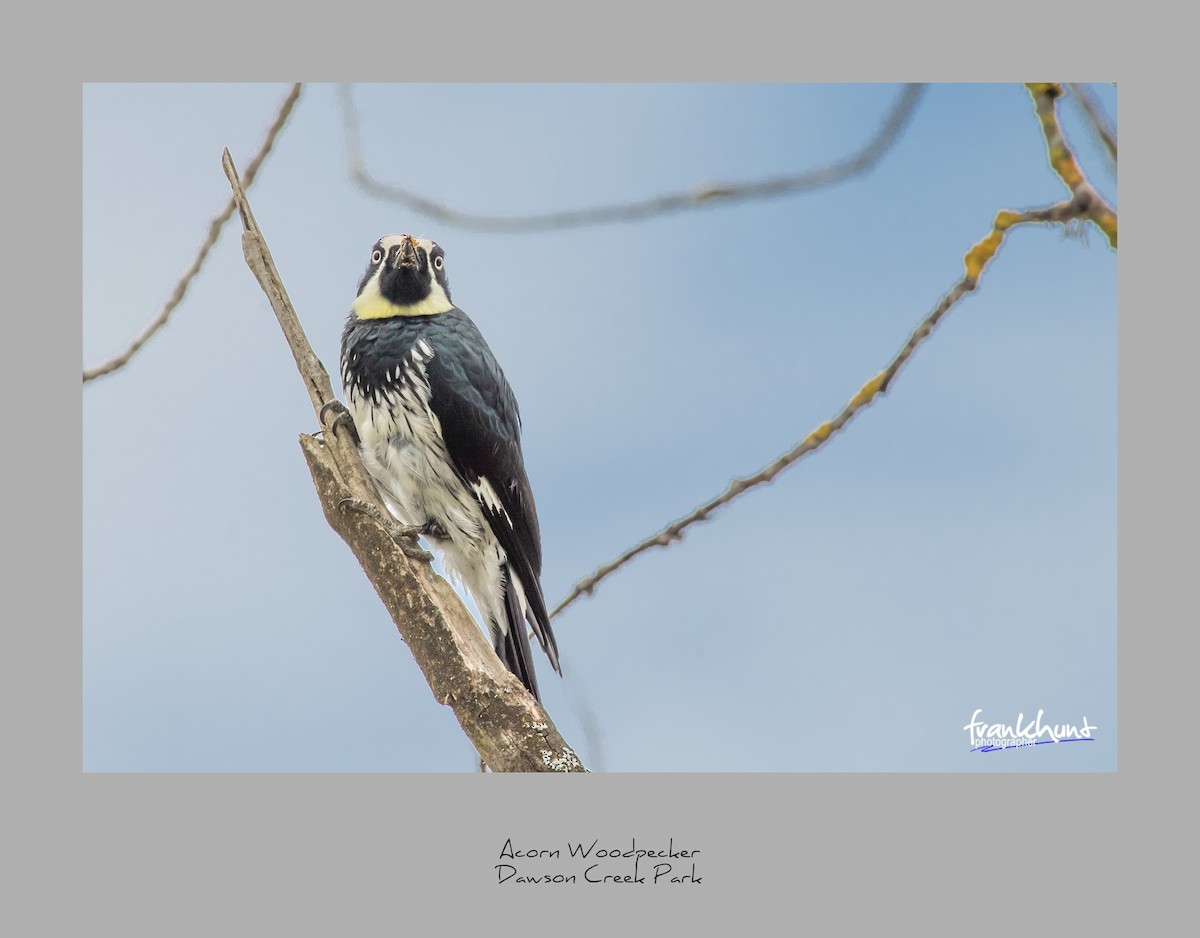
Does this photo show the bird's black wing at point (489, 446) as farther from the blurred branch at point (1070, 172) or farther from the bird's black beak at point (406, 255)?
the blurred branch at point (1070, 172)

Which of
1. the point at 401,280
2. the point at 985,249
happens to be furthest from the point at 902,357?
the point at 401,280

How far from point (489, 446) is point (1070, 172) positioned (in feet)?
6.83

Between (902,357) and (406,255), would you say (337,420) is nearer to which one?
(406,255)

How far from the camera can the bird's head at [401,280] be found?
326cm

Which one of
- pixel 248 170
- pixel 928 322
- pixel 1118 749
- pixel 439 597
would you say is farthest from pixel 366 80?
pixel 1118 749

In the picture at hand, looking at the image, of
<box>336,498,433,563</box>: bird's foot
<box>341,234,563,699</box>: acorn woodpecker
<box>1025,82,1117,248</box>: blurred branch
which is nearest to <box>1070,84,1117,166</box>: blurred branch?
<box>1025,82,1117,248</box>: blurred branch

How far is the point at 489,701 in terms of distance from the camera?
262 centimetres

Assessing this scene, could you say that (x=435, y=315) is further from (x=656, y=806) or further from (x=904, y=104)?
(x=904, y=104)

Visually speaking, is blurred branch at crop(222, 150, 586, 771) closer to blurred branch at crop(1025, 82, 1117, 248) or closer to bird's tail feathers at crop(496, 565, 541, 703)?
bird's tail feathers at crop(496, 565, 541, 703)

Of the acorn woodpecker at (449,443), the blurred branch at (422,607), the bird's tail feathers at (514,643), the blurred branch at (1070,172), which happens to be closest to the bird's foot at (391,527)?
the blurred branch at (422,607)

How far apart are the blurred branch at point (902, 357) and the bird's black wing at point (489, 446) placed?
4.14 feet

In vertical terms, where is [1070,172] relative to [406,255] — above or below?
below

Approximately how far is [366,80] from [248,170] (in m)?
0.40

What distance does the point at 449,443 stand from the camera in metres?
3.12
